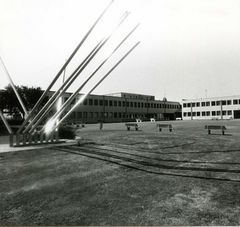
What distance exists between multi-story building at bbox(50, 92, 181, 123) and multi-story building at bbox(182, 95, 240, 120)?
12543 millimetres

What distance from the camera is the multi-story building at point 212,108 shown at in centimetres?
7725

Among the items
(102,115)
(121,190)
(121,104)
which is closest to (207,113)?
(121,104)

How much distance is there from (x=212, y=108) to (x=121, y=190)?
8222cm

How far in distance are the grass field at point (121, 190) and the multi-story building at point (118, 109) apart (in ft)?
164

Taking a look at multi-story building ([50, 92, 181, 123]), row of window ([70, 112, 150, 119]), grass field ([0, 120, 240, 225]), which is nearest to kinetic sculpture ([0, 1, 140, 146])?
grass field ([0, 120, 240, 225])

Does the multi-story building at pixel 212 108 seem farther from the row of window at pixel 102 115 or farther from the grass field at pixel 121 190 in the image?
the grass field at pixel 121 190

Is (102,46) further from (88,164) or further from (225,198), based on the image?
(225,198)

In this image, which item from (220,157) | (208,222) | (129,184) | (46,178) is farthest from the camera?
(220,157)

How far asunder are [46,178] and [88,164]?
79.4 inches

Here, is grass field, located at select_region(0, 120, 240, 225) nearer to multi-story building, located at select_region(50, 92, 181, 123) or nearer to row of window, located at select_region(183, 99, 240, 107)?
multi-story building, located at select_region(50, 92, 181, 123)

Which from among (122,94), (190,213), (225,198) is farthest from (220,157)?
(122,94)

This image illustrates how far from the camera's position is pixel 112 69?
1483cm

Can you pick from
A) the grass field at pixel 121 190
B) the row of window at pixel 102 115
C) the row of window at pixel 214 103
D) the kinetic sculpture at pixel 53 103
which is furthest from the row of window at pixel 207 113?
the grass field at pixel 121 190

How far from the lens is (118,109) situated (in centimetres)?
8012
